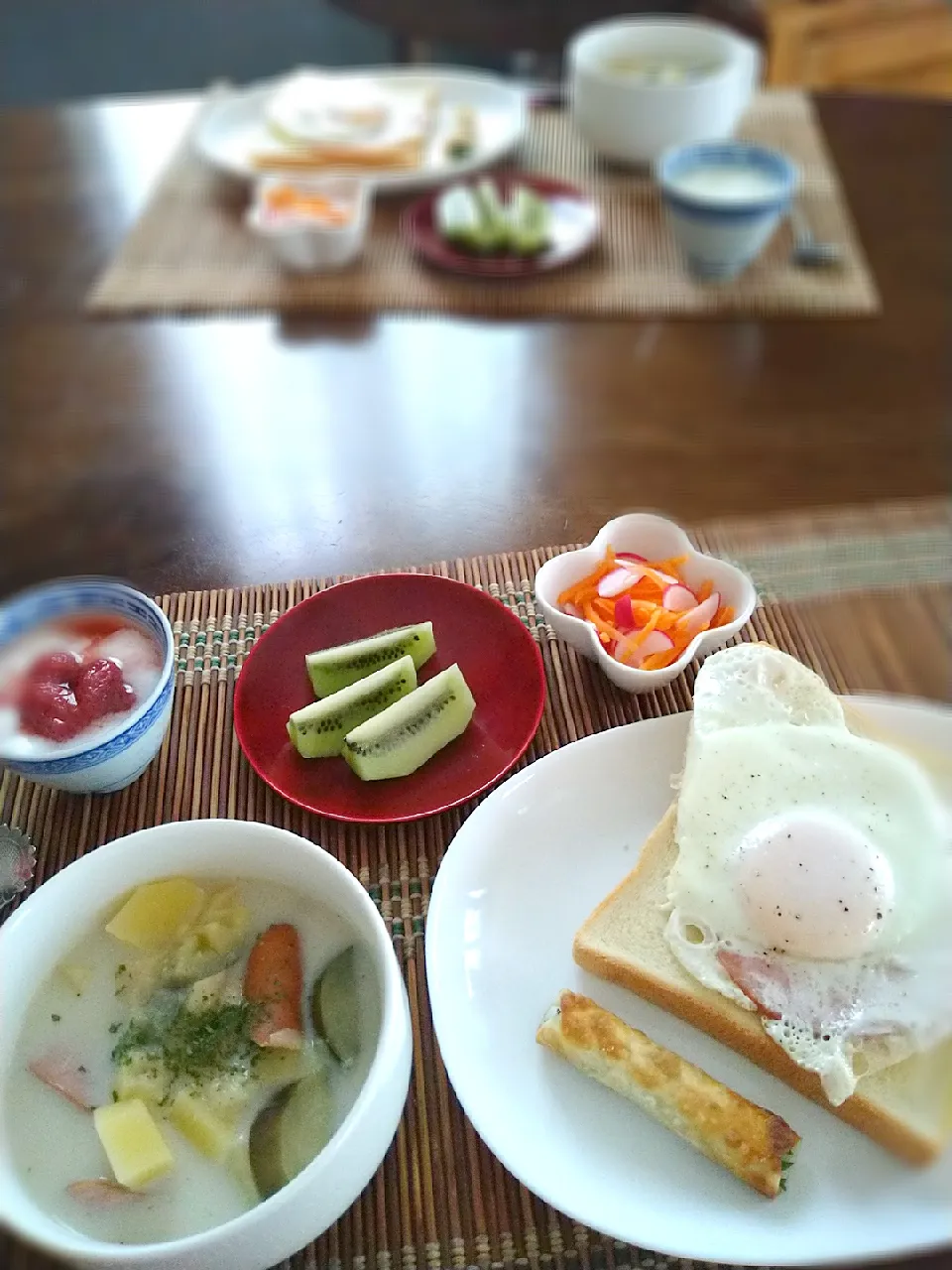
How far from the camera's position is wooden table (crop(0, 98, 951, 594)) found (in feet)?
2.80

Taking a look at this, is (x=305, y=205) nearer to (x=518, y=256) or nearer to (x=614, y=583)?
(x=518, y=256)

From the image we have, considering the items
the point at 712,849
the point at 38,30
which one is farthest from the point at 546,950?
the point at 38,30

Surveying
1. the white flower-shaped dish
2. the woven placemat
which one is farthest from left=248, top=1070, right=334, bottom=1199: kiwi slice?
the woven placemat

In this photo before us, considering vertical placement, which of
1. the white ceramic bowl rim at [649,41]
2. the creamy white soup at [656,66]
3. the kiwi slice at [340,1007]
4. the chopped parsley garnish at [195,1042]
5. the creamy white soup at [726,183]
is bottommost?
the chopped parsley garnish at [195,1042]

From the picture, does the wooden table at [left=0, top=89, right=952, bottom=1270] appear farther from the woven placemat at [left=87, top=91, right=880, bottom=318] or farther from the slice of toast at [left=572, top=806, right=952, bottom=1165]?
the slice of toast at [left=572, top=806, right=952, bottom=1165]

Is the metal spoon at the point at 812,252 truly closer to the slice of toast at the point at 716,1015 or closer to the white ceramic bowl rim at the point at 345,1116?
the slice of toast at the point at 716,1015

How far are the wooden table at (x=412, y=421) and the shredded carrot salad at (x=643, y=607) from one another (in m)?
0.05

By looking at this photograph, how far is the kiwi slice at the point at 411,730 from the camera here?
0.72 metres

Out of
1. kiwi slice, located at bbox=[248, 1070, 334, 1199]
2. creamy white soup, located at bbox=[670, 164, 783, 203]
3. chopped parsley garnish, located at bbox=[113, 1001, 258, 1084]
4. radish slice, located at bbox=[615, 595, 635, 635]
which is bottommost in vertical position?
chopped parsley garnish, located at bbox=[113, 1001, 258, 1084]

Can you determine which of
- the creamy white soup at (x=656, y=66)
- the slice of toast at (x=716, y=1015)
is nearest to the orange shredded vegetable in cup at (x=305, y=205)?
the creamy white soup at (x=656, y=66)

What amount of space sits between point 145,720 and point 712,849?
411 mm

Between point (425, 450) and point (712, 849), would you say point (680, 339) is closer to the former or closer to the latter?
point (425, 450)

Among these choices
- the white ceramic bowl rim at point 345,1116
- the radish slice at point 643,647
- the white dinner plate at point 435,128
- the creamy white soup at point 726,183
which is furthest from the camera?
the white dinner plate at point 435,128

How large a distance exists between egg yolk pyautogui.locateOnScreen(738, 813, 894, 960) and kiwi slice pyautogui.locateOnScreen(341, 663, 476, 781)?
9.3 inches
